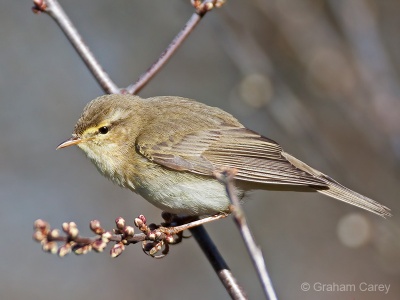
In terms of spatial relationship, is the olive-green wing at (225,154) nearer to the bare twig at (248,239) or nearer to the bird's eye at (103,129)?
the bird's eye at (103,129)

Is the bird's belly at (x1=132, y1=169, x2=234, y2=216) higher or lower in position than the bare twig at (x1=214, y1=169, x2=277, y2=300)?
higher

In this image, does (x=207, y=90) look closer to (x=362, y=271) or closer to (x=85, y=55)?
(x=362, y=271)

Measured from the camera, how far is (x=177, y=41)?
15.1ft

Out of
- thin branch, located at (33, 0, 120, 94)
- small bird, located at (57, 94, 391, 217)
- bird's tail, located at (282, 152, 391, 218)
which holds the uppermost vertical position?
thin branch, located at (33, 0, 120, 94)

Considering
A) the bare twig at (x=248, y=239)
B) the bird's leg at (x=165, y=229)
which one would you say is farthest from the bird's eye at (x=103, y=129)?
the bare twig at (x=248, y=239)

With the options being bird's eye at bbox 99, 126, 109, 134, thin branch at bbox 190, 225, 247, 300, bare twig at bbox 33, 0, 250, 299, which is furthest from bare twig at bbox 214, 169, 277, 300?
bird's eye at bbox 99, 126, 109, 134

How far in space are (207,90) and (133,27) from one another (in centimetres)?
156

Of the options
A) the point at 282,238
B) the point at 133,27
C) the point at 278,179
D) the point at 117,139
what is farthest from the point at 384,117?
the point at 133,27

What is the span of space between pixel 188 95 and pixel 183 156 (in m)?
5.21

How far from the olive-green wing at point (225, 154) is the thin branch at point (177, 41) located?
37cm

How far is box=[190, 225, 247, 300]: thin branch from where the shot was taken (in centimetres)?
390

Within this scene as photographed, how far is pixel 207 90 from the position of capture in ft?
32.2

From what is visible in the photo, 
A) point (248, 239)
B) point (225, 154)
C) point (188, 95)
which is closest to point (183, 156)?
point (225, 154)

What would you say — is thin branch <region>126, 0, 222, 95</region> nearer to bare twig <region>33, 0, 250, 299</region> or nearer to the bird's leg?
bare twig <region>33, 0, 250, 299</region>
